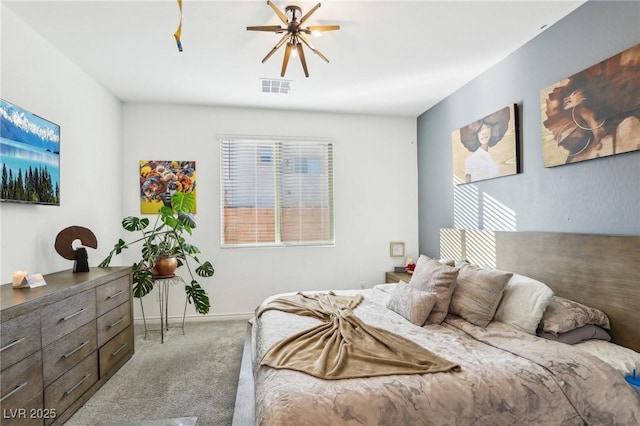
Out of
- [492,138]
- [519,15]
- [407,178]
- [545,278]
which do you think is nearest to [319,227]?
[407,178]

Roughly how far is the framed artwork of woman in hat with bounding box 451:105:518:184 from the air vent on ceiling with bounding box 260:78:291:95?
6.36 feet

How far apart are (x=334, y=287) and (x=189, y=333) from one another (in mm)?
1855

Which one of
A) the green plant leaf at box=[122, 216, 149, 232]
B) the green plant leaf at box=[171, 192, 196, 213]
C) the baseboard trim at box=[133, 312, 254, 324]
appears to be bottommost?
the baseboard trim at box=[133, 312, 254, 324]

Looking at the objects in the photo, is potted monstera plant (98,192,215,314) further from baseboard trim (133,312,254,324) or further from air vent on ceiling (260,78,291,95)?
air vent on ceiling (260,78,291,95)

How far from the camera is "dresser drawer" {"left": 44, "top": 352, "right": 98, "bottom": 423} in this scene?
6.51 feet

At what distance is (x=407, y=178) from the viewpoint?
4.75 m

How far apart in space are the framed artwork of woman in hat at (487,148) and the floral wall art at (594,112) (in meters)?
0.33

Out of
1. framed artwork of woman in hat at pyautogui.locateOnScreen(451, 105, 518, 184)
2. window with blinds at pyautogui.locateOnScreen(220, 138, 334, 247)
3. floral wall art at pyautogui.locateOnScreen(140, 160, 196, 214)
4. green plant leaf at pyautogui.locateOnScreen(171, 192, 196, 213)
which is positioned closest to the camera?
framed artwork of woman in hat at pyautogui.locateOnScreen(451, 105, 518, 184)

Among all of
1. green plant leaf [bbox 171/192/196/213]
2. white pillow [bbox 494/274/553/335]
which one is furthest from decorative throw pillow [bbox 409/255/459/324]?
green plant leaf [bbox 171/192/196/213]

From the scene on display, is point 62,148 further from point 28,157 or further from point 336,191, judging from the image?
point 336,191

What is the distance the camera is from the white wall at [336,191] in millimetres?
4117

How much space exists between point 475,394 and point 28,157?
3171 mm

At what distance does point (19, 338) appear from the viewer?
1723 mm

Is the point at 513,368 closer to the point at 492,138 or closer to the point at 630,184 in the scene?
the point at 630,184
